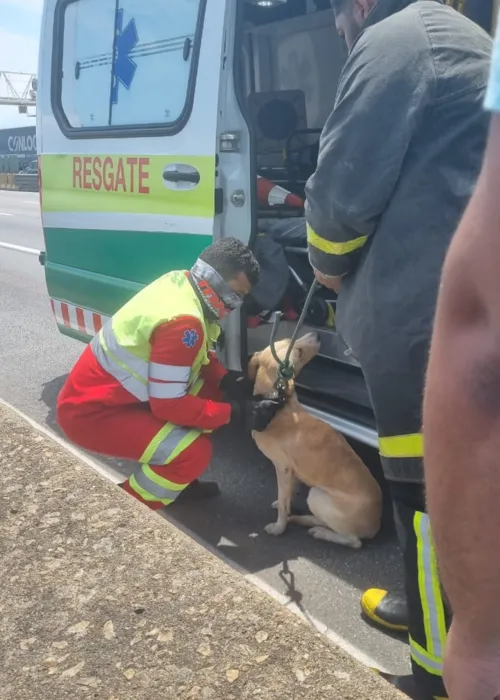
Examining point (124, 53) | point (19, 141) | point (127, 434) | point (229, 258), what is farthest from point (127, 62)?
point (19, 141)

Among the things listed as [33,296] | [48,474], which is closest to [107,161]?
[48,474]

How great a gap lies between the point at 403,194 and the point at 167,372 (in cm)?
154

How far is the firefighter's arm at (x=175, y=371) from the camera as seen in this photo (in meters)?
3.12

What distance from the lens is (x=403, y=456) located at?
1958 millimetres

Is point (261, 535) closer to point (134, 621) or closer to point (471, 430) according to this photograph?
point (134, 621)

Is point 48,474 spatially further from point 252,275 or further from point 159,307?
point 252,275

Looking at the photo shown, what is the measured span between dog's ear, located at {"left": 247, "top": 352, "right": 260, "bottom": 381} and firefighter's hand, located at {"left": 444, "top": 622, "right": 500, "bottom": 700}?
2529mm

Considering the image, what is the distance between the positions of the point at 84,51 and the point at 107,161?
668 millimetres

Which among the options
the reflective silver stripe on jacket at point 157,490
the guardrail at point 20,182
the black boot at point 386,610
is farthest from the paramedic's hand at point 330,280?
the guardrail at point 20,182

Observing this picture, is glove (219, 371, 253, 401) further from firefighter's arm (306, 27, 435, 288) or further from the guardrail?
the guardrail

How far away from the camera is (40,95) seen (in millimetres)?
4371

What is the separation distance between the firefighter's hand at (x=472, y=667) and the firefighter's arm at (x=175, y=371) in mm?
2297

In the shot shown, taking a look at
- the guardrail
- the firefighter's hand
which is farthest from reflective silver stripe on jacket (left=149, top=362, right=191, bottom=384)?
the guardrail

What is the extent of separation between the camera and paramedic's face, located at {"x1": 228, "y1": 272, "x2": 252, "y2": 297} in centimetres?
315
